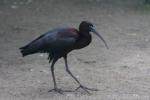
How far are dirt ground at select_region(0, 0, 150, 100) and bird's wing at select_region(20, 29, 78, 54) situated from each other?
2.02 feet

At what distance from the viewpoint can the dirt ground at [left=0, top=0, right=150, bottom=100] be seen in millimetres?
7664

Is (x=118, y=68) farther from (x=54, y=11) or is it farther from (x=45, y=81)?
(x=54, y=11)

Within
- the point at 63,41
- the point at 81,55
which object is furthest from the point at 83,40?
the point at 81,55

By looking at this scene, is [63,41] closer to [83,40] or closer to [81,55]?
[83,40]

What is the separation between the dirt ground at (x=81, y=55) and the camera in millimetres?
7664

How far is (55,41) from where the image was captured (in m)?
7.48

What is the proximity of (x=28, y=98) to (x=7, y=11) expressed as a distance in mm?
6992

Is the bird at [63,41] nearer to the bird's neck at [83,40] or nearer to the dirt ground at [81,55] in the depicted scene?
the bird's neck at [83,40]

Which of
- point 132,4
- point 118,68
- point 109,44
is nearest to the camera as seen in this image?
point 118,68

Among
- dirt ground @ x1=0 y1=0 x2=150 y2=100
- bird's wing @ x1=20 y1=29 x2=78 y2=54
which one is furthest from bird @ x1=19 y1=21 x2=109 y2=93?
dirt ground @ x1=0 y1=0 x2=150 y2=100

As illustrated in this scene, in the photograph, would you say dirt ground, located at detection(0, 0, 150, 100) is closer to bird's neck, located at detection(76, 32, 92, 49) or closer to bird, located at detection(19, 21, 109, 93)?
bird, located at detection(19, 21, 109, 93)

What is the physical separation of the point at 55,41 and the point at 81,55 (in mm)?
2481

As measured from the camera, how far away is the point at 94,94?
7.49 meters

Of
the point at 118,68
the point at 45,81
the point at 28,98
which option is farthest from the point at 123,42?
the point at 28,98
